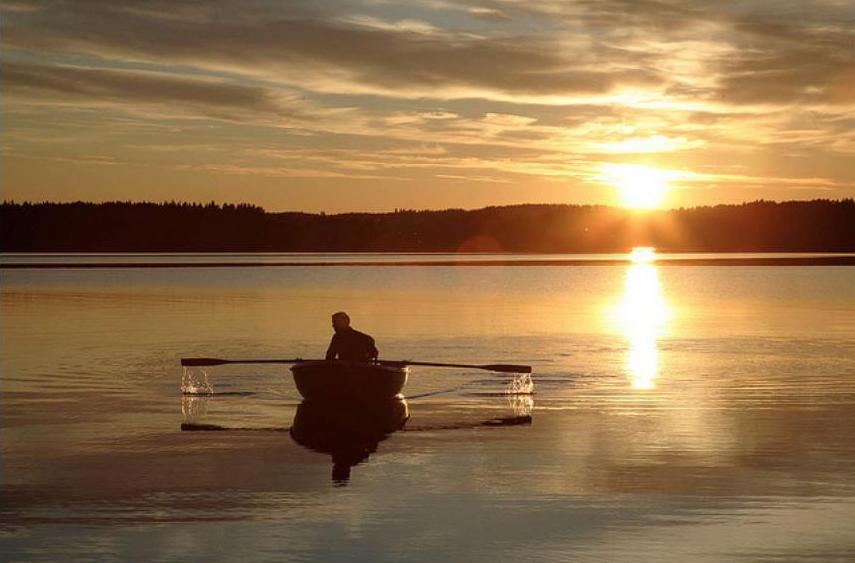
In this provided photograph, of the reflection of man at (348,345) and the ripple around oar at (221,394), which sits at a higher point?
the reflection of man at (348,345)

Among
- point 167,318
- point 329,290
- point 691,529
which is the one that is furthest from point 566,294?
point 691,529

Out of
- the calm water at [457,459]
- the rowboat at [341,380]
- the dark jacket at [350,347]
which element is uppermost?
the dark jacket at [350,347]

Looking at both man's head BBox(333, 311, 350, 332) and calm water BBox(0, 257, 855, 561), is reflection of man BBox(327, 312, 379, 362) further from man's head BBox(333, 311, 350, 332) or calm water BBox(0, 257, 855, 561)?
calm water BBox(0, 257, 855, 561)

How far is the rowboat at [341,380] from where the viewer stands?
26.8 m

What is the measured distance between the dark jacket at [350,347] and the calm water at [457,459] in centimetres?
165

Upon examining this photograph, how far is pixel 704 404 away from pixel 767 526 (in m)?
13.3

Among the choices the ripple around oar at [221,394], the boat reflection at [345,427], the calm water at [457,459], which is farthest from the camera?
the ripple around oar at [221,394]

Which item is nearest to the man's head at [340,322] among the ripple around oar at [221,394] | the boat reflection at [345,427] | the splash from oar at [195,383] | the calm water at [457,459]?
the boat reflection at [345,427]

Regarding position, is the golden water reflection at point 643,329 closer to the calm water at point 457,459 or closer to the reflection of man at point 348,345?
the calm water at point 457,459

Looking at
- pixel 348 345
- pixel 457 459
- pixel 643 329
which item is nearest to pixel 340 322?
pixel 348 345

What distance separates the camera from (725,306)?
267ft

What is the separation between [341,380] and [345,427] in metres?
1.77

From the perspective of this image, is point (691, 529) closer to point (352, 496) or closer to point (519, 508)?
point (519, 508)

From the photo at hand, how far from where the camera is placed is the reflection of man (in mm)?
27875
